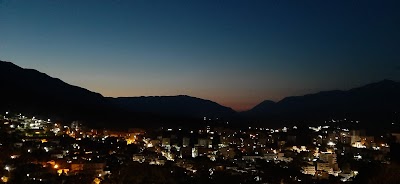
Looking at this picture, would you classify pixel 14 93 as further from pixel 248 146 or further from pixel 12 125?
pixel 248 146

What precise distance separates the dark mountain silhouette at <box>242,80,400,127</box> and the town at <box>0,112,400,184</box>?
3288 centimetres

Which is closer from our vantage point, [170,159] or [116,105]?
[170,159]

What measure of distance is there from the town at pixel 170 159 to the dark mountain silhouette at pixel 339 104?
108ft

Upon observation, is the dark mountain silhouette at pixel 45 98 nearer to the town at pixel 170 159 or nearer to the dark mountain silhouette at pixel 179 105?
the town at pixel 170 159

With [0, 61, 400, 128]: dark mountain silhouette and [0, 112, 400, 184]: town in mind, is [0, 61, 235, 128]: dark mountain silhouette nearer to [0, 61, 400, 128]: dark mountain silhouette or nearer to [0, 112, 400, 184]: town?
[0, 61, 400, 128]: dark mountain silhouette

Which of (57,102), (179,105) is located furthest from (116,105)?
(179,105)

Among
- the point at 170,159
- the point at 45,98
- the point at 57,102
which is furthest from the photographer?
the point at 57,102

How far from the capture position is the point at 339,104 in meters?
92.6

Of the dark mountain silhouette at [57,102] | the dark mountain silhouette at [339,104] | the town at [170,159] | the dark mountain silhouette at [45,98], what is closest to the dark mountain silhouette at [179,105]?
the dark mountain silhouette at [339,104]

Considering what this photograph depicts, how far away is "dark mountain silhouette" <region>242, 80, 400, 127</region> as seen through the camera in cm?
7412

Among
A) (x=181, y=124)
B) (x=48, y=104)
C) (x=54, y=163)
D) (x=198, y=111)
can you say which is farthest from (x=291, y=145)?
(x=198, y=111)

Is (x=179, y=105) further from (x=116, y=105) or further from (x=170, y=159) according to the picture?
(x=170, y=159)

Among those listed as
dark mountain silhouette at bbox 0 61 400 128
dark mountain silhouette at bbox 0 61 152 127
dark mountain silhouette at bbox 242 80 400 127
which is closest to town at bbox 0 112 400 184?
dark mountain silhouette at bbox 0 61 152 127

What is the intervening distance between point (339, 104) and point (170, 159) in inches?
2919
